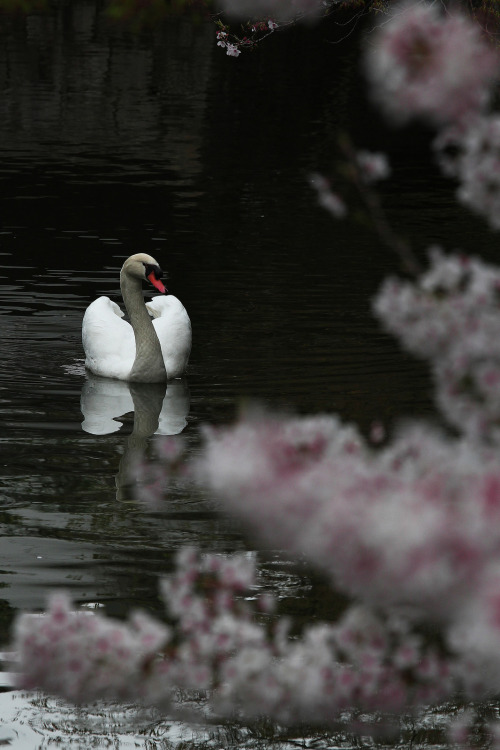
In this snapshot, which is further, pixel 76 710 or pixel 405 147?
pixel 405 147

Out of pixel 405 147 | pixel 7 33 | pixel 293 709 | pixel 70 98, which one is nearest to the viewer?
pixel 293 709

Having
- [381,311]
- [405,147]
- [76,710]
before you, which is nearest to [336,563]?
[381,311]

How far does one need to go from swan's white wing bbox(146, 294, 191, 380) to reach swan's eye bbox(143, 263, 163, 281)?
0.25 meters

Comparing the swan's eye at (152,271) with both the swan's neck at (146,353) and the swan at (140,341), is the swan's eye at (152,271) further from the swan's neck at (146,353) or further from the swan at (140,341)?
the swan's neck at (146,353)

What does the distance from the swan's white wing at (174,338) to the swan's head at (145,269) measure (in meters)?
0.25

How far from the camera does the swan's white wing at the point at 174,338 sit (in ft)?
34.0

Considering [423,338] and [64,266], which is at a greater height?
[423,338]

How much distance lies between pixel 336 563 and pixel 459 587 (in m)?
0.36

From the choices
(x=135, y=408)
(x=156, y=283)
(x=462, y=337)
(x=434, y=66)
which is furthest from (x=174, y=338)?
(x=434, y=66)

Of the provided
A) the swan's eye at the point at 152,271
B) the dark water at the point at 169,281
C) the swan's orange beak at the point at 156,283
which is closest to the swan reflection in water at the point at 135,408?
the dark water at the point at 169,281

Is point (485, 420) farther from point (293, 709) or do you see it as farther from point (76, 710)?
point (76, 710)

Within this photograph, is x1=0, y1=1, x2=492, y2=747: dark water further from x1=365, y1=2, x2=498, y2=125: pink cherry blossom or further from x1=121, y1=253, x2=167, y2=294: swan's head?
x1=365, y1=2, x2=498, y2=125: pink cherry blossom

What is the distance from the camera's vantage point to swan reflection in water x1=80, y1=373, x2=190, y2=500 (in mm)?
9203

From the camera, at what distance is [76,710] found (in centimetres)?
523
